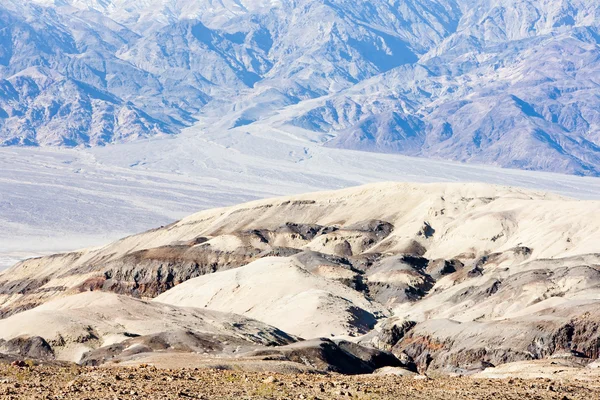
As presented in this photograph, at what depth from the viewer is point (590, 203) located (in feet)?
378

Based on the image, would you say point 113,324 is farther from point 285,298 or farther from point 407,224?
point 407,224

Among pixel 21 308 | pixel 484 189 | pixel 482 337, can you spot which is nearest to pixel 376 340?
pixel 482 337

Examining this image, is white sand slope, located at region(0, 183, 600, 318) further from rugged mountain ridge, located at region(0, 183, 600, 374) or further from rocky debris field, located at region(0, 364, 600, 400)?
rocky debris field, located at region(0, 364, 600, 400)

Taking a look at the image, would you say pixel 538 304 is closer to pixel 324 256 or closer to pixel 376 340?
pixel 376 340

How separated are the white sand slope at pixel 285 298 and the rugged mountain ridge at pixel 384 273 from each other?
16cm

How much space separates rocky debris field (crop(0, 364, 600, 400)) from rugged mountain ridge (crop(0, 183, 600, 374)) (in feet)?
54.3

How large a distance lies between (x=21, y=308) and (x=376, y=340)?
50202mm

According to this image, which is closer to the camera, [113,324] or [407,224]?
[113,324]

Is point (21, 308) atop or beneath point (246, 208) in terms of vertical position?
beneath

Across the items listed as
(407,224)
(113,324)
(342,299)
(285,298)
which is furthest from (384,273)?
(113,324)

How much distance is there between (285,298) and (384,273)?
13177 millimetres

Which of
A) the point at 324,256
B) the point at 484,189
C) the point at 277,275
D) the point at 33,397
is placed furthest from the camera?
the point at 484,189

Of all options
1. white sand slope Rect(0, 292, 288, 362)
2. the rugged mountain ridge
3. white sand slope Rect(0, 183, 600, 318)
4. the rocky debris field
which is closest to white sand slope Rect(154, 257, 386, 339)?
the rugged mountain ridge

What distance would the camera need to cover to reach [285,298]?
301 feet
